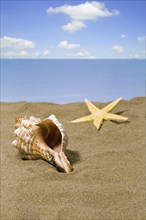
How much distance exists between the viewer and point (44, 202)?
1932 millimetres

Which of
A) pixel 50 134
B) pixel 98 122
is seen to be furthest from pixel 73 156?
pixel 98 122

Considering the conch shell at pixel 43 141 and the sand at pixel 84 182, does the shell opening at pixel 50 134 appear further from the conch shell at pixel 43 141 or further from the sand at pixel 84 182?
the sand at pixel 84 182

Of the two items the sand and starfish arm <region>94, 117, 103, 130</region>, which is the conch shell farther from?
starfish arm <region>94, 117, 103, 130</region>

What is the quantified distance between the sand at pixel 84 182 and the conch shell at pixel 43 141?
0.06m

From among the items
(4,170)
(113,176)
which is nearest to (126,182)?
(113,176)

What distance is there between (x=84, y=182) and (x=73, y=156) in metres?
0.51

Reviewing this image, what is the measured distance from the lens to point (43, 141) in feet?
8.07

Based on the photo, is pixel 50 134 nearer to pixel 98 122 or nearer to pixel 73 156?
pixel 73 156

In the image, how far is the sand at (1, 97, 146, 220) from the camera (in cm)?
186

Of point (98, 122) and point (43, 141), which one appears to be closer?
point (43, 141)

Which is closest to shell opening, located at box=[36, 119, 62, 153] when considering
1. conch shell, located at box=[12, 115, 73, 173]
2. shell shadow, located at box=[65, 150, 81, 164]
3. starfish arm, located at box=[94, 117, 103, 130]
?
conch shell, located at box=[12, 115, 73, 173]

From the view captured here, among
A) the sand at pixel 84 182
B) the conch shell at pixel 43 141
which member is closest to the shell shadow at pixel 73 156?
the sand at pixel 84 182

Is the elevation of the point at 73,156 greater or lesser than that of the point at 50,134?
lesser

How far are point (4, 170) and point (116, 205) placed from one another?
828 mm
